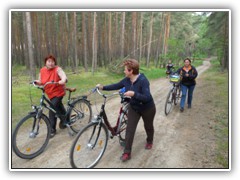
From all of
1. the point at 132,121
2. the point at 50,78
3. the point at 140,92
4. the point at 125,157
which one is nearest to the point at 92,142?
the point at 125,157

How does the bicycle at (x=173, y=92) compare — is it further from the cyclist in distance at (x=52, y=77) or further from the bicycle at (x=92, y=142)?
the cyclist in distance at (x=52, y=77)

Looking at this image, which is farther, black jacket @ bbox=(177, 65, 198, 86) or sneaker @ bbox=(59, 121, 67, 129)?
black jacket @ bbox=(177, 65, 198, 86)

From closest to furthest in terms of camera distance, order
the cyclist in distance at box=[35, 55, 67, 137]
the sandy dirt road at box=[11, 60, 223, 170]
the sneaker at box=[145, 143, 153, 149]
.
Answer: the sandy dirt road at box=[11, 60, 223, 170], the sneaker at box=[145, 143, 153, 149], the cyclist in distance at box=[35, 55, 67, 137]

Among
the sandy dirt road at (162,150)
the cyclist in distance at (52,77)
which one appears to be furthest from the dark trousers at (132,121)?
the cyclist in distance at (52,77)

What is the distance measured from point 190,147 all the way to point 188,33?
28094 millimetres

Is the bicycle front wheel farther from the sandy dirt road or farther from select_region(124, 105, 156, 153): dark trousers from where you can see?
select_region(124, 105, 156, 153): dark trousers

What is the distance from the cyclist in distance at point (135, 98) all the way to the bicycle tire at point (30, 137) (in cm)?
132

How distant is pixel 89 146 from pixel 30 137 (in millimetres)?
1248

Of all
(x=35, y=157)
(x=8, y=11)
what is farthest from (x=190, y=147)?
(x=8, y=11)

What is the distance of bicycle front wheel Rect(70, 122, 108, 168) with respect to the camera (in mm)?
3166

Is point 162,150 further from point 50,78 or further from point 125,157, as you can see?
point 50,78

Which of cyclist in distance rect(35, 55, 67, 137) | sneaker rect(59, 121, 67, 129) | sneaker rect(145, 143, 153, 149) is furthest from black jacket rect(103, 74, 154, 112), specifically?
sneaker rect(59, 121, 67, 129)

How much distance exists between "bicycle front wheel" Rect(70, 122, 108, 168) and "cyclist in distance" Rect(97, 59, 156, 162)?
422 mm
